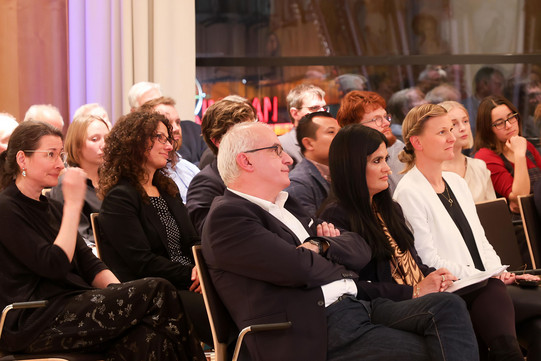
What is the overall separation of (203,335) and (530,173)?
114 inches

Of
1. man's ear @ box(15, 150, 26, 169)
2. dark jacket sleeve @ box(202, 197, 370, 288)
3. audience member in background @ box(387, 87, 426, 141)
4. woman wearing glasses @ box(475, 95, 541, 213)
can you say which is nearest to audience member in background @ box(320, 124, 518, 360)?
dark jacket sleeve @ box(202, 197, 370, 288)

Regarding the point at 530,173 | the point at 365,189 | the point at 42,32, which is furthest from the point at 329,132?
the point at 42,32

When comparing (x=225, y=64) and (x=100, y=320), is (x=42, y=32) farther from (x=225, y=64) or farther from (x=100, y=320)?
(x=100, y=320)

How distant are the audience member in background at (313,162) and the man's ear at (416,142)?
1.73 feet

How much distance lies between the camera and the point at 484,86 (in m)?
7.28

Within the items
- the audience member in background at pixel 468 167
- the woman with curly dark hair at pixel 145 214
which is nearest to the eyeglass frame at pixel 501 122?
the audience member in background at pixel 468 167

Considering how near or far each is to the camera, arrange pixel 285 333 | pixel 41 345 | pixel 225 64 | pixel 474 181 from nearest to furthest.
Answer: pixel 285 333 → pixel 41 345 → pixel 474 181 → pixel 225 64

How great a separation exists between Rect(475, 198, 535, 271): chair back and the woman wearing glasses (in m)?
1.05

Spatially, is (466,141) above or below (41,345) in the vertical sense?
above

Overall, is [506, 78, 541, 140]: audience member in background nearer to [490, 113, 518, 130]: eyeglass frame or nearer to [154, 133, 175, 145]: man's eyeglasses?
[490, 113, 518, 130]: eyeglass frame

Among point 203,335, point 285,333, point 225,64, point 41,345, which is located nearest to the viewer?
point 285,333

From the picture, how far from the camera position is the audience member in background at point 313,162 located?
4.21m

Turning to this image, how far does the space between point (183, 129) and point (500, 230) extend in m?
2.40

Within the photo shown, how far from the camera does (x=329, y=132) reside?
175 inches
